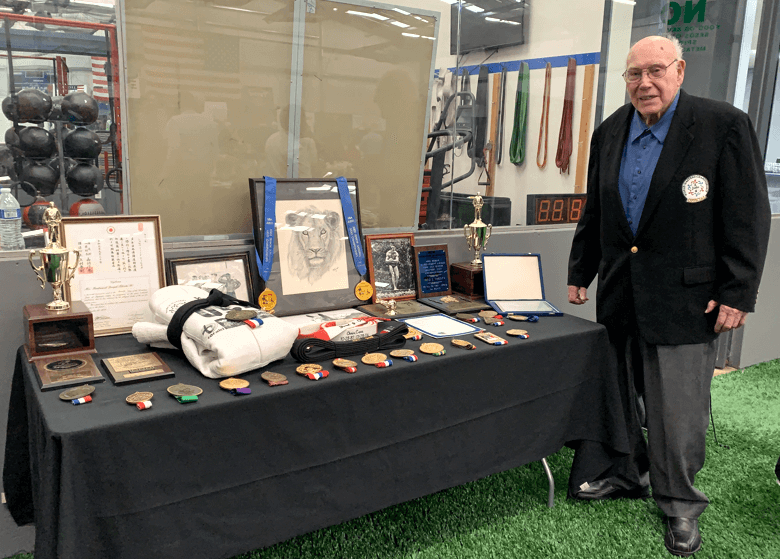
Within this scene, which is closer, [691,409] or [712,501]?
[691,409]

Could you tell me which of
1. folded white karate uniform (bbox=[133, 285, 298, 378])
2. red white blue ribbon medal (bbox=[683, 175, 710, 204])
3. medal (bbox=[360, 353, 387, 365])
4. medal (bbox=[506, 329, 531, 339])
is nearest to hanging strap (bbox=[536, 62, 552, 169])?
red white blue ribbon medal (bbox=[683, 175, 710, 204])

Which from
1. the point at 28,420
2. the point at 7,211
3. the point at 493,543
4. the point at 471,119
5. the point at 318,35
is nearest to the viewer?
the point at 28,420

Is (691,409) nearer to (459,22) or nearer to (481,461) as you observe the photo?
(481,461)

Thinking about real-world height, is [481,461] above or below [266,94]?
below

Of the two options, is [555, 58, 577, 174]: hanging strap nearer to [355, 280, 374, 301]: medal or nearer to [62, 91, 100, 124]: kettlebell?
[355, 280, 374, 301]: medal

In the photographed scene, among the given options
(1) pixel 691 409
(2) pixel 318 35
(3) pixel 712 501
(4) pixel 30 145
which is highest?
(2) pixel 318 35

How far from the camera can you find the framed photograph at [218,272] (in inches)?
65.2

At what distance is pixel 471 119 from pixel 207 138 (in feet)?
3.76

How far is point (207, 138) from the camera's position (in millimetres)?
1813

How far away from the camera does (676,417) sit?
1.82 metres

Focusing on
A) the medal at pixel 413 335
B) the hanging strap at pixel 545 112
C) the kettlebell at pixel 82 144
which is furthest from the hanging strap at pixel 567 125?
the kettlebell at pixel 82 144

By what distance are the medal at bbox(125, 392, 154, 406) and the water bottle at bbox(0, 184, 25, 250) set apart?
2.39 feet

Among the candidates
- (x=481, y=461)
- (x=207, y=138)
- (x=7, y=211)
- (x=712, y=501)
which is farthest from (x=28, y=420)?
(x=712, y=501)

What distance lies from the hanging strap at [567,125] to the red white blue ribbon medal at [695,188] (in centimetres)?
116
